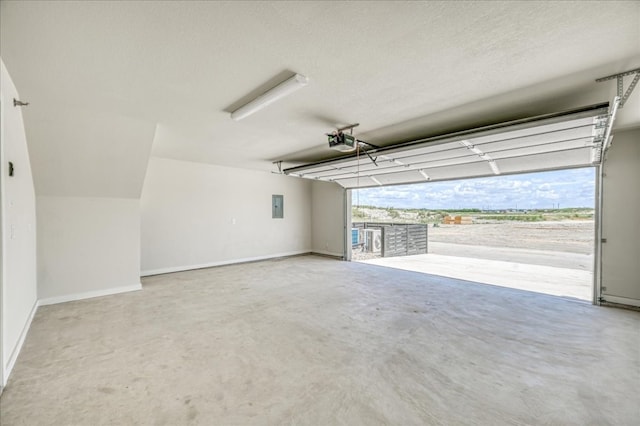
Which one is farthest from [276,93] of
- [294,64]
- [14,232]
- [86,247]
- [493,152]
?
[86,247]

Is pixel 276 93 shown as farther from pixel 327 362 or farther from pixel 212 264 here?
pixel 212 264

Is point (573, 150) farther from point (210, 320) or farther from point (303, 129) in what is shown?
point (210, 320)

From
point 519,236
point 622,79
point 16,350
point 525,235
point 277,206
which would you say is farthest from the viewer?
point 519,236

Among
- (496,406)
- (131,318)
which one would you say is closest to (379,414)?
(496,406)

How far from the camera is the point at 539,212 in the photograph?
1004 centimetres

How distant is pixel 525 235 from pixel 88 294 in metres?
13.6

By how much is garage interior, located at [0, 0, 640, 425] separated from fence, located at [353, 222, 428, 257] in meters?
3.60

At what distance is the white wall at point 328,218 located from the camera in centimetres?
768

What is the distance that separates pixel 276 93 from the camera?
259cm

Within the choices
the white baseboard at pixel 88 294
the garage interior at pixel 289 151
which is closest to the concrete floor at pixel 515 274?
the garage interior at pixel 289 151

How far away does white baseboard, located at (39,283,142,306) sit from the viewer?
3.90m

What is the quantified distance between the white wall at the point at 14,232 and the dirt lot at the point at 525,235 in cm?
1244

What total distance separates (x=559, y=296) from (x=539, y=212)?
24.6 ft

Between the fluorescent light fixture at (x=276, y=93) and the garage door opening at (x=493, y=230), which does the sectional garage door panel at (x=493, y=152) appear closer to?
the garage door opening at (x=493, y=230)
